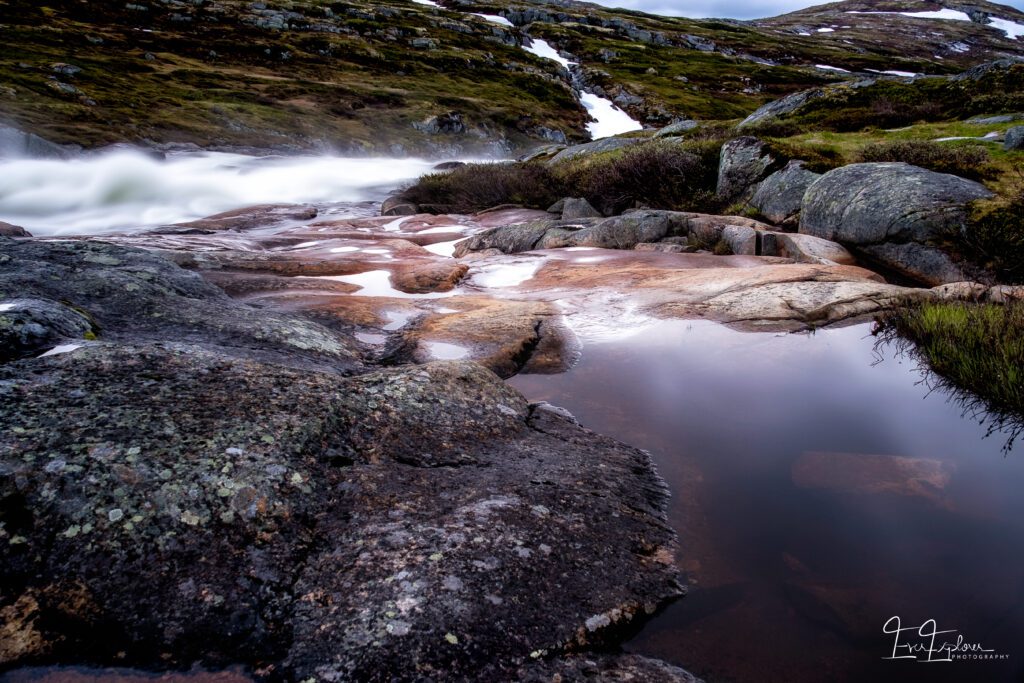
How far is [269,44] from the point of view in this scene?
182 feet

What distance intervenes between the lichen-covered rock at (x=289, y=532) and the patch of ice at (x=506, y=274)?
5.61 meters

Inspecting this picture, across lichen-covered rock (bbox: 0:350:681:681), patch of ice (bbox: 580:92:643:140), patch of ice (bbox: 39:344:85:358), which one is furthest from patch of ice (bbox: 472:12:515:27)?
lichen-covered rock (bbox: 0:350:681:681)

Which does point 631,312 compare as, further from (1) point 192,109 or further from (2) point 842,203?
(1) point 192,109

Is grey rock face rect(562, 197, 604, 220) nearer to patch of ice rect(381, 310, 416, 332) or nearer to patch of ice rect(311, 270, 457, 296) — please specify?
patch of ice rect(311, 270, 457, 296)

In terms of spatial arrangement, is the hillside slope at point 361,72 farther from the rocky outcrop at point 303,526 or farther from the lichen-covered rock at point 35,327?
the rocky outcrop at point 303,526

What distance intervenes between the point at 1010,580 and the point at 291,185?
32507 mm

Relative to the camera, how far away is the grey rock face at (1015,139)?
1252 centimetres

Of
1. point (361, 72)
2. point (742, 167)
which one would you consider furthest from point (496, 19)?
point (742, 167)

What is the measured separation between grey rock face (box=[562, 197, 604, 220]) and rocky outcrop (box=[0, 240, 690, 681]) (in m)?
11.6

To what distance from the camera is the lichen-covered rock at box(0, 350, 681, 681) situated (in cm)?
216

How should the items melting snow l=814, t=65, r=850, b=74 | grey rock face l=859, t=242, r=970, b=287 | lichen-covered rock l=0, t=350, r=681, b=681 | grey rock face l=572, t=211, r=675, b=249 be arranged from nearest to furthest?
1. lichen-covered rock l=0, t=350, r=681, b=681
2. grey rock face l=859, t=242, r=970, b=287
3. grey rock face l=572, t=211, r=675, b=249
4. melting snow l=814, t=65, r=850, b=74

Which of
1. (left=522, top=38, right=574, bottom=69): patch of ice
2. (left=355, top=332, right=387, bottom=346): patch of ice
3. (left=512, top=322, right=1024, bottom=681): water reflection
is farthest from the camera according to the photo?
(left=522, top=38, right=574, bottom=69): patch of ice

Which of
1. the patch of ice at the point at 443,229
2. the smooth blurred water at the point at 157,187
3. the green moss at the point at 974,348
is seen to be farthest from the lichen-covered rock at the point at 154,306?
the smooth blurred water at the point at 157,187

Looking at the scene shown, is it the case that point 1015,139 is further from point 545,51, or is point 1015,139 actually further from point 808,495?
point 545,51
